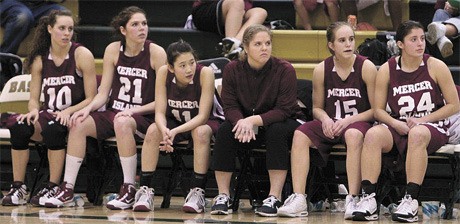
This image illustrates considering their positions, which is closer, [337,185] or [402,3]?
[337,185]

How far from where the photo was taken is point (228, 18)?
26.8ft

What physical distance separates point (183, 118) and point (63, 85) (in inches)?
37.3

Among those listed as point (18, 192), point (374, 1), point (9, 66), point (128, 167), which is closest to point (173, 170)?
point (128, 167)

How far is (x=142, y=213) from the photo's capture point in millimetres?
6324

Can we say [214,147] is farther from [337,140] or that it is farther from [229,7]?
[229,7]

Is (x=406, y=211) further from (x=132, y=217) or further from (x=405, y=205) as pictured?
(x=132, y=217)

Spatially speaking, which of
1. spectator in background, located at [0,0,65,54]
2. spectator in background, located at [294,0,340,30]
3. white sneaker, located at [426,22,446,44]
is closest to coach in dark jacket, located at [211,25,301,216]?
white sneaker, located at [426,22,446,44]

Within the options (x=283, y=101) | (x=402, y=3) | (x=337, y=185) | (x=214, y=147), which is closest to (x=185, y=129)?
(x=214, y=147)

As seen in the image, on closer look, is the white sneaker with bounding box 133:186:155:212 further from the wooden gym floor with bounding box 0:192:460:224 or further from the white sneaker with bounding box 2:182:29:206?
the white sneaker with bounding box 2:182:29:206

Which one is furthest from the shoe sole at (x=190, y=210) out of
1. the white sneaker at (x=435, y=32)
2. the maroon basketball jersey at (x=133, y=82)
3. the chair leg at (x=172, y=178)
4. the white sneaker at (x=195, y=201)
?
the white sneaker at (x=435, y=32)

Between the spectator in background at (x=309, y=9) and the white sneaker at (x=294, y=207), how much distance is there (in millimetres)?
2594

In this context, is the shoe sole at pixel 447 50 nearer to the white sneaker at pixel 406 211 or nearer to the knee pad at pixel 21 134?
the white sneaker at pixel 406 211

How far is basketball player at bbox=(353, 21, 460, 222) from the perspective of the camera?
600 cm

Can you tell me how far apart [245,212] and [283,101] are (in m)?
0.77
